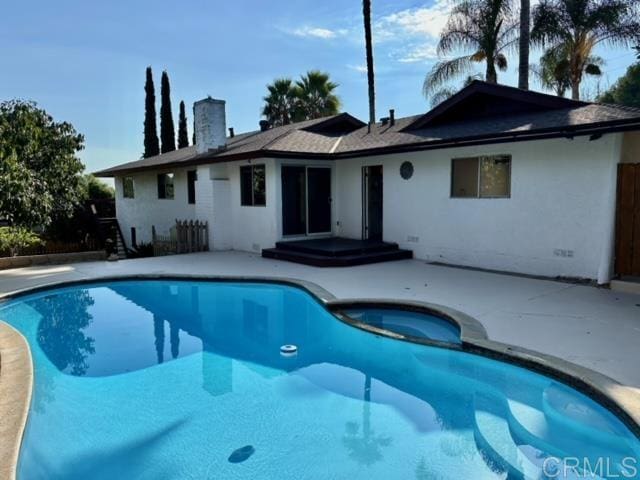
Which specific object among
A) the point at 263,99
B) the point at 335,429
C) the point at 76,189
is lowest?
the point at 335,429

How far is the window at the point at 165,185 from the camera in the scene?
18.1m

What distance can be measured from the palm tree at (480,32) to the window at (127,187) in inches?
620

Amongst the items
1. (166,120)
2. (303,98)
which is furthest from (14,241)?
(166,120)

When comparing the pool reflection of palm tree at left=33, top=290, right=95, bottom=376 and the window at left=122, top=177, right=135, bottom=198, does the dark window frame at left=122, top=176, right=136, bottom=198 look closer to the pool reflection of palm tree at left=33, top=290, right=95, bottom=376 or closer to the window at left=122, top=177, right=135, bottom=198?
the window at left=122, top=177, right=135, bottom=198

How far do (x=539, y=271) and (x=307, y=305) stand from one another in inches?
203

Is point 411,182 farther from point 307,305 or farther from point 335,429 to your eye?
point 335,429

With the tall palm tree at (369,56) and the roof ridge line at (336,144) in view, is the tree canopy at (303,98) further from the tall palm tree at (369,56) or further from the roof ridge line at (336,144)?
the roof ridge line at (336,144)

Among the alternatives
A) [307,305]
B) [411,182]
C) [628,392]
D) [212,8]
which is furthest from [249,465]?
[212,8]

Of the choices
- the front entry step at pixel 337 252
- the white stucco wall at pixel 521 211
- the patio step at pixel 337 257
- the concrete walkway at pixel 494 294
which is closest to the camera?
the concrete walkway at pixel 494 294

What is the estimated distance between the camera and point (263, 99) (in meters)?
26.3

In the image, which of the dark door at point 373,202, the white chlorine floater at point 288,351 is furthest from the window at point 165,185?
the white chlorine floater at point 288,351

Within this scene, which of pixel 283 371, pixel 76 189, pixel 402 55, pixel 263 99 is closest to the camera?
pixel 283 371

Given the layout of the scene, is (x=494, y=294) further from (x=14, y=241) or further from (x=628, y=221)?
(x=14, y=241)

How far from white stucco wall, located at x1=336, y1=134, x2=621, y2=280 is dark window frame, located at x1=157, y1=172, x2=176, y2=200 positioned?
929cm
